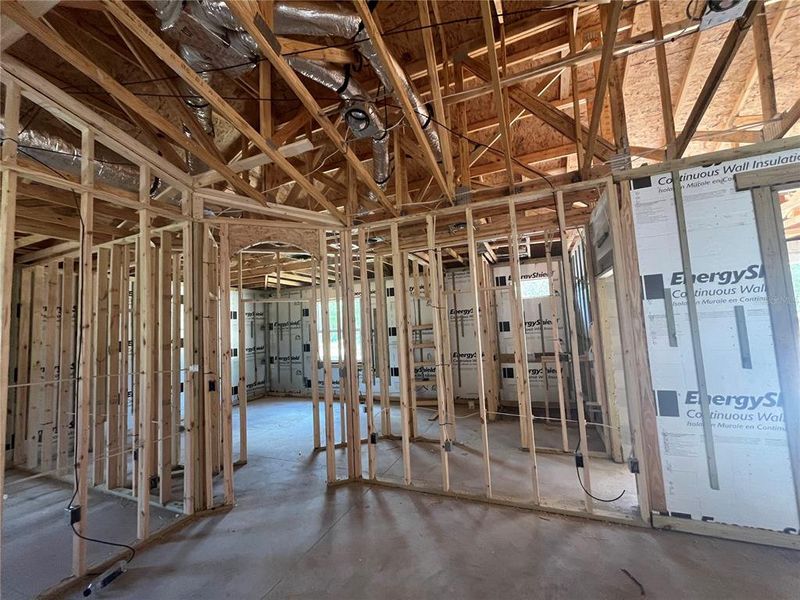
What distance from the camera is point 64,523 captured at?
10.0ft

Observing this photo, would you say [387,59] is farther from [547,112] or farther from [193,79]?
[547,112]

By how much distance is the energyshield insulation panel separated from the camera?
2.45 metres

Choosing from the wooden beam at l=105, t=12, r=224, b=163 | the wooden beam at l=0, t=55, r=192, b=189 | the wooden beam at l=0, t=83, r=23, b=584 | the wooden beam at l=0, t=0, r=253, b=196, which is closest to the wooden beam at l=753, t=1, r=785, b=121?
the wooden beam at l=0, t=0, r=253, b=196

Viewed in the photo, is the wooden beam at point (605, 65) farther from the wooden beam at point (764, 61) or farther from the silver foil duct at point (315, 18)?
the silver foil duct at point (315, 18)

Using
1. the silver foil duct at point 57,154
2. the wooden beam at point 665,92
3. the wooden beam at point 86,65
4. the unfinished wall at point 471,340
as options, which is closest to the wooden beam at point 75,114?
the wooden beam at point 86,65

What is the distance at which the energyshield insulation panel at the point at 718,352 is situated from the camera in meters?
2.45

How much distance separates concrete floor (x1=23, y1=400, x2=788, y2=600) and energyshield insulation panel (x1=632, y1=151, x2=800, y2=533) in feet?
1.17

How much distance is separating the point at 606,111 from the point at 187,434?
219 inches

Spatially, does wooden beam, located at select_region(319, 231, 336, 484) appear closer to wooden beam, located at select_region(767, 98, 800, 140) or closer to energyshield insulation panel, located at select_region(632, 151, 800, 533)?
energyshield insulation panel, located at select_region(632, 151, 800, 533)

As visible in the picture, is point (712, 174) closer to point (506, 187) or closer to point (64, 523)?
point (506, 187)

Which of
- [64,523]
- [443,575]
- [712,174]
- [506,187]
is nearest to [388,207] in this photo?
[506,187]

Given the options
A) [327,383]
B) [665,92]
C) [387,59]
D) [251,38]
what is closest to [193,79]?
[251,38]

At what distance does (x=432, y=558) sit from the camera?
241 centimetres

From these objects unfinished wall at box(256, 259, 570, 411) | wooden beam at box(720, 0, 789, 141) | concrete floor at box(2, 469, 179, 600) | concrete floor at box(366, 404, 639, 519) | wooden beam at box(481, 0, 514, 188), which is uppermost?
wooden beam at box(720, 0, 789, 141)
